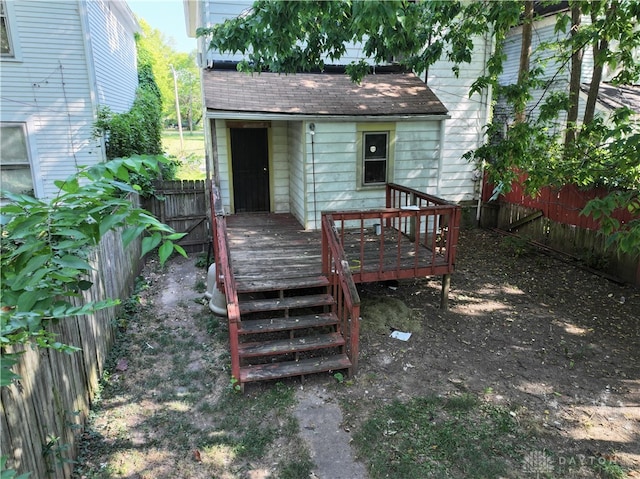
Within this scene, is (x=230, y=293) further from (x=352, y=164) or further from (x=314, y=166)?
(x=352, y=164)

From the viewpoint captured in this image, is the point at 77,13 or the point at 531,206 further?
the point at 531,206

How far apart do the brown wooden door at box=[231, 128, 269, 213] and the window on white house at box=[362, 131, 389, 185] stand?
230 cm

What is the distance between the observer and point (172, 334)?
6.01m

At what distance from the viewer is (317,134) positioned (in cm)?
786

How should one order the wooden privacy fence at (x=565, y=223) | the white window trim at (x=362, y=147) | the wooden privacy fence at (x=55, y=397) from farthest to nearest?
the white window trim at (x=362, y=147), the wooden privacy fence at (x=565, y=223), the wooden privacy fence at (x=55, y=397)

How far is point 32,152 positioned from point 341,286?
819cm

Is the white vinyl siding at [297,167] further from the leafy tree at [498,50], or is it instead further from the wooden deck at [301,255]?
the leafy tree at [498,50]

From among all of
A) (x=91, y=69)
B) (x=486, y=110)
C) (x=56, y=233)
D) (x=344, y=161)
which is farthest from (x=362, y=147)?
(x=56, y=233)

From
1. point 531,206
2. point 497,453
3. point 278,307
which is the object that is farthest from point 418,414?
point 531,206

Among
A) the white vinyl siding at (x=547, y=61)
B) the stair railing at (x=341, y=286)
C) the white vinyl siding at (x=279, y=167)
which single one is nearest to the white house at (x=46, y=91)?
the white vinyl siding at (x=279, y=167)

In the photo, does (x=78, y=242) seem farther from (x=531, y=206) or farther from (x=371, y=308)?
(x=531, y=206)

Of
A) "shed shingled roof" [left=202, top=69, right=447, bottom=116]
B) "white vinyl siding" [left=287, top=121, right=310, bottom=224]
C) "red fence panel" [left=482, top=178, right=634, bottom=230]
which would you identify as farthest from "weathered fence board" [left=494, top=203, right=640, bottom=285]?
"white vinyl siding" [left=287, top=121, right=310, bottom=224]

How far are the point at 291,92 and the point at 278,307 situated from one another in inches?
189

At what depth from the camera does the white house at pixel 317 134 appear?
25.7 ft
